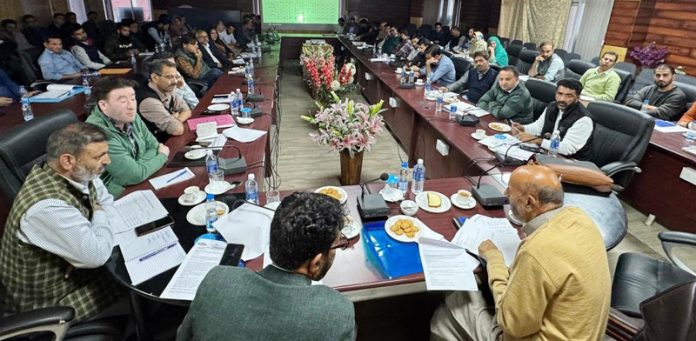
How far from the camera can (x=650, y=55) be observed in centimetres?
523

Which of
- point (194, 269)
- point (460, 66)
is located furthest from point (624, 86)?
point (194, 269)

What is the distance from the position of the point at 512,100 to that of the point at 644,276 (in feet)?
6.46

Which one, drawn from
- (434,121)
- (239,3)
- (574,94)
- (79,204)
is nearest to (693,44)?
(574,94)

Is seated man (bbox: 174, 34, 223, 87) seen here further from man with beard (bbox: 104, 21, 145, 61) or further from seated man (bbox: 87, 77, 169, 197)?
seated man (bbox: 87, 77, 169, 197)

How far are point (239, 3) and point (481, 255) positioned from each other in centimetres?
1222

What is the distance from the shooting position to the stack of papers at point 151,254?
1.39m

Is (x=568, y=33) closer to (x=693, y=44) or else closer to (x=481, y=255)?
(x=693, y=44)

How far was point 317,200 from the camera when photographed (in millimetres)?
989

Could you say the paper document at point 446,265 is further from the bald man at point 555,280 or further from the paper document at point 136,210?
the paper document at point 136,210

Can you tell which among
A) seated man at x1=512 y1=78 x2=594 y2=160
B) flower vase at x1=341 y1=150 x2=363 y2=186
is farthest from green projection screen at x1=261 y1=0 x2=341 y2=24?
seated man at x1=512 y1=78 x2=594 y2=160

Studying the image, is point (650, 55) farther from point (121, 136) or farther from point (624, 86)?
point (121, 136)

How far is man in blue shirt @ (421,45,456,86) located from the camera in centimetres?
488

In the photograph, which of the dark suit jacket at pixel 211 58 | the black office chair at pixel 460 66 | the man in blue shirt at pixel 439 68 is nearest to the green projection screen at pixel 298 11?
the dark suit jacket at pixel 211 58

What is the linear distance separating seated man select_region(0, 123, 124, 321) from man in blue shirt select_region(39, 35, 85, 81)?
391cm
